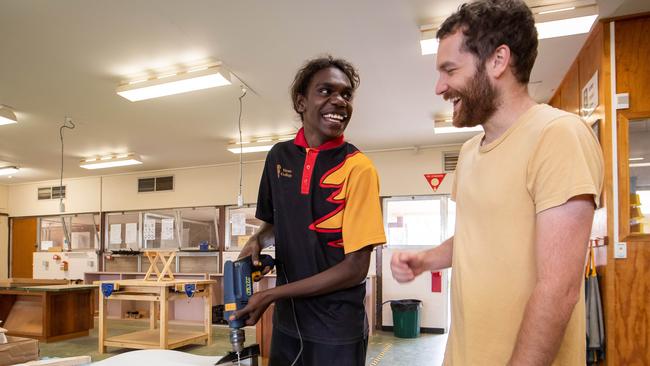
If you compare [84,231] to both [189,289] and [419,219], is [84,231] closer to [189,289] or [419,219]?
[189,289]

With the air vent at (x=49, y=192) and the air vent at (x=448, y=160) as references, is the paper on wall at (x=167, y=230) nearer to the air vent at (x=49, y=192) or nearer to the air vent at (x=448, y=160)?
the air vent at (x=49, y=192)

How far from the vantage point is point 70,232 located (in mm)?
9750

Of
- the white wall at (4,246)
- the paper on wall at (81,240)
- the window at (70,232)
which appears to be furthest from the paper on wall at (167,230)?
the white wall at (4,246)

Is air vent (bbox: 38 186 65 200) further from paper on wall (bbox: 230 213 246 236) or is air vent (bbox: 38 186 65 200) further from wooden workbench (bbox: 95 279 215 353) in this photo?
Result: wooden workbench (bbox: 95 279 215 353)

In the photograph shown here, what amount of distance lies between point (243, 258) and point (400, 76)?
334 centimetres

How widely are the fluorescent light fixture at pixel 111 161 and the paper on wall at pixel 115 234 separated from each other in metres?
1.65

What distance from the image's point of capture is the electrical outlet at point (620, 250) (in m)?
3.17

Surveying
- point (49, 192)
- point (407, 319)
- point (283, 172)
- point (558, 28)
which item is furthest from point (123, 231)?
point (283, 172)

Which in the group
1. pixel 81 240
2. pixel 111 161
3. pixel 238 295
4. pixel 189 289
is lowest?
pixel 189 289

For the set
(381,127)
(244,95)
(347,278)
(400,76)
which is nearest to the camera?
(347,278)

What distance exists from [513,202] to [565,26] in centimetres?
295

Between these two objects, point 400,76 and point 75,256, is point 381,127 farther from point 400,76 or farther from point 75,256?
point 75,256

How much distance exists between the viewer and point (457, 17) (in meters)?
0.98

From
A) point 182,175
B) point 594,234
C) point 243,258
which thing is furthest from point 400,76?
point 182,175
